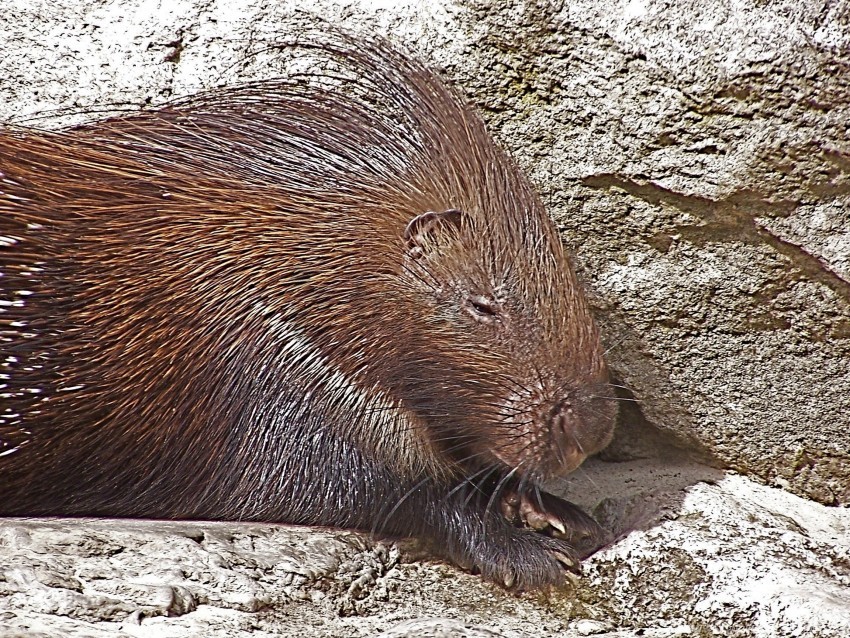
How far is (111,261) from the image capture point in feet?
7.23

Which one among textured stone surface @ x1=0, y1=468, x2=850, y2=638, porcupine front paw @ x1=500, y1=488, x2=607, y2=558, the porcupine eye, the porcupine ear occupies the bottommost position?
textured stone surface @ x1=0, y1=468, x2=850, y2=638

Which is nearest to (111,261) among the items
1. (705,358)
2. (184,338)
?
(184,338)

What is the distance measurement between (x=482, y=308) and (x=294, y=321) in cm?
47

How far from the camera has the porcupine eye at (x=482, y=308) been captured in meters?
2.21

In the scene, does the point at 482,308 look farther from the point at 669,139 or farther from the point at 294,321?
the point at 669,139

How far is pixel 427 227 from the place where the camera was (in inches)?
87.9

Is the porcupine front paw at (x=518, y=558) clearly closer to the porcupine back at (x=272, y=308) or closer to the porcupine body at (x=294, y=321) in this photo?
the porcupine body at (x=294, y=321)

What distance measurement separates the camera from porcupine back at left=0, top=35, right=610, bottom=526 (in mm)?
2182

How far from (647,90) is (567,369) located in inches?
29.0

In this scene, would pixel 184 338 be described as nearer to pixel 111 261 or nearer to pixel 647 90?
pixel 111 261

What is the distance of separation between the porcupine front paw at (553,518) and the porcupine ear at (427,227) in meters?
0.74

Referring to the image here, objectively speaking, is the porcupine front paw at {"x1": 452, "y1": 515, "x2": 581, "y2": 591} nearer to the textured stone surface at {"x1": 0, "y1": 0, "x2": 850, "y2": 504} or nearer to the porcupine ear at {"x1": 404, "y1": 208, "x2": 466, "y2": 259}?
the textured stone surface at {"x1": 0, "y1": 0, "x2": 850, "y2": 504}

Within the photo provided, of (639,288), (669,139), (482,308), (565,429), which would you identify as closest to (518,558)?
(565,429)

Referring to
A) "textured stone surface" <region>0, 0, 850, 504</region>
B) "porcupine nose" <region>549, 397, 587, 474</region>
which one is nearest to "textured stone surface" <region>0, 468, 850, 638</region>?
"textured stone surface" <region>0, 0, 850, 504</region>
